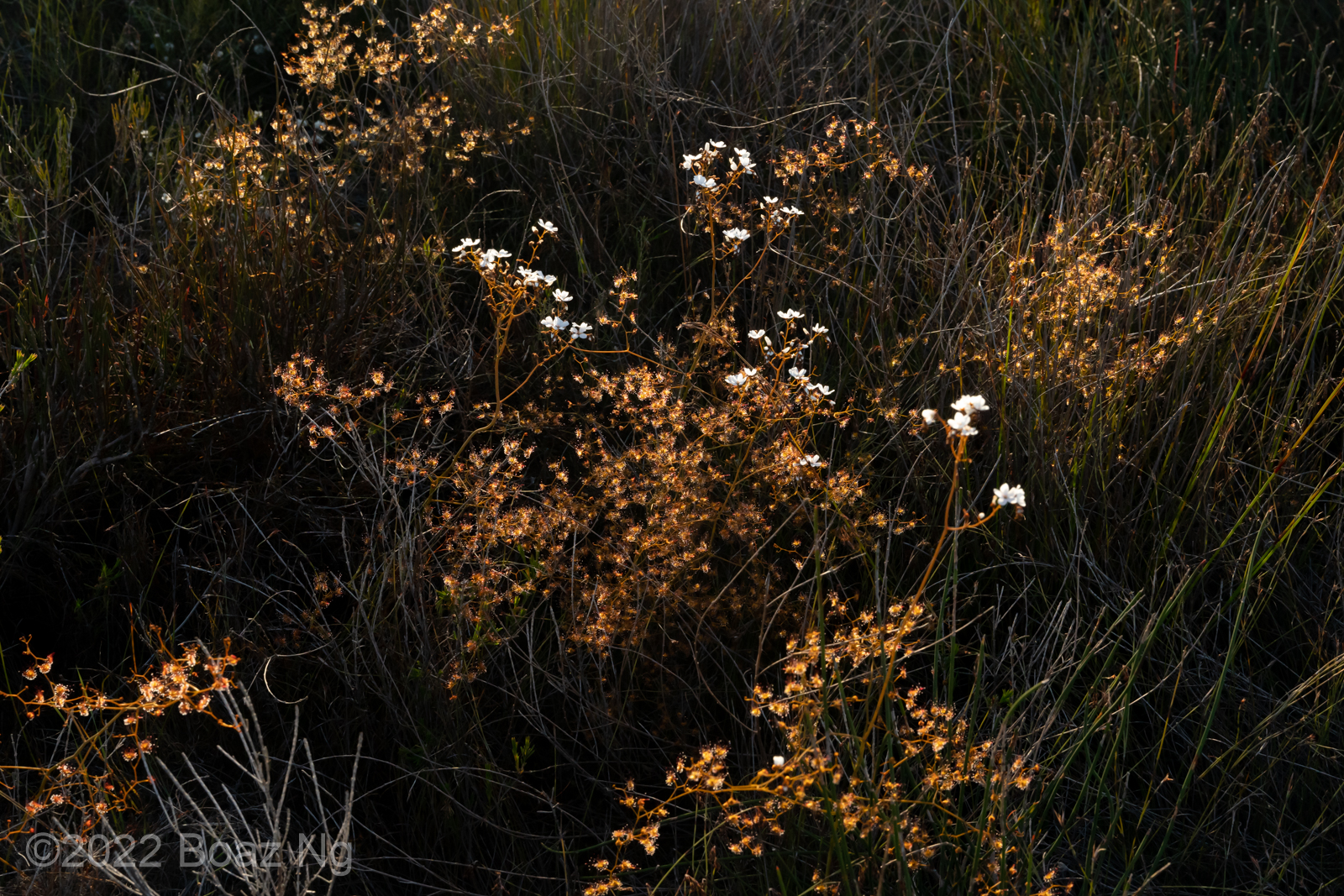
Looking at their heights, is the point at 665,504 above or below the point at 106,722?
above

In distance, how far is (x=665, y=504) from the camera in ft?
5.89

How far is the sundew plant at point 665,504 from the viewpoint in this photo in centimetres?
154

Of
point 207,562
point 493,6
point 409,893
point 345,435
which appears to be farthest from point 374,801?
point 493,6

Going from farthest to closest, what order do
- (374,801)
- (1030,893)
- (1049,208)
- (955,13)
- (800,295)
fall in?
(955,13)
(1049,208)
(800,295)
(374,801)
(1030,893)

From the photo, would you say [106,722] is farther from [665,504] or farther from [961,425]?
[961,425]

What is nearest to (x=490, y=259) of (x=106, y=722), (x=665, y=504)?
(x=665, y=504)

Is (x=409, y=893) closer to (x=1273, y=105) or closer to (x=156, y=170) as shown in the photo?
(x=156, y=170)

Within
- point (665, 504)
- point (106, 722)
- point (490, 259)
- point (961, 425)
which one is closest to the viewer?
point (961, 425)

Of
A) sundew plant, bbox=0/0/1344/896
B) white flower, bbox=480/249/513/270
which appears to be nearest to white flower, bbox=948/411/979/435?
sundew plant, bbox=0/0/1344/896

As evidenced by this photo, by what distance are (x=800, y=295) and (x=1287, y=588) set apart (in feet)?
3.59

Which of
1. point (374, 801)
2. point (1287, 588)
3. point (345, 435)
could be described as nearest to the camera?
point (374, 801)

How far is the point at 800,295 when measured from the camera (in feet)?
7.65

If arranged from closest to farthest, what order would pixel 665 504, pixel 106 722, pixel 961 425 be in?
pixel 961 425 < pixel 106 722 < pixel 665 504

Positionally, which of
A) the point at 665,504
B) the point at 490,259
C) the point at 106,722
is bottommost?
the point at 106,722
